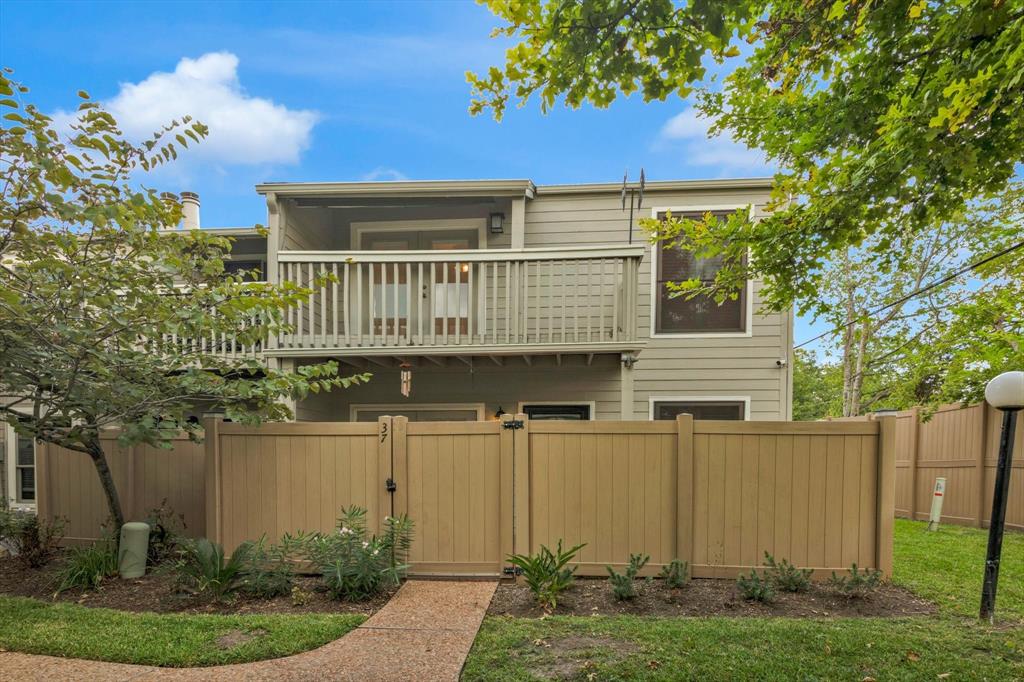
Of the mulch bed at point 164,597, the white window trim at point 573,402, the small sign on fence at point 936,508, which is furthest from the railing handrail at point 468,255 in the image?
the small sign on fence at point 936,508

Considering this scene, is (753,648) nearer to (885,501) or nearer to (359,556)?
(885,501)

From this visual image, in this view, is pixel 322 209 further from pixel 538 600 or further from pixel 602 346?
pixel 538 600

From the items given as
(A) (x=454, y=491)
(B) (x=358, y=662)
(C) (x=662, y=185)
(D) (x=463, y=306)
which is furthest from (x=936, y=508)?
(B) (x=358, y=662)

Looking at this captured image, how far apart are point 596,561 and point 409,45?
6346 mm

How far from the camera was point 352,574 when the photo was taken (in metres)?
4.45

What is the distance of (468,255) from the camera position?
643cm

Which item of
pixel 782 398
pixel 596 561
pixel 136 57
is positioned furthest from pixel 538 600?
pixel 136 57

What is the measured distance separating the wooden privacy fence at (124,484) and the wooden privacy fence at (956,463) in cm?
891

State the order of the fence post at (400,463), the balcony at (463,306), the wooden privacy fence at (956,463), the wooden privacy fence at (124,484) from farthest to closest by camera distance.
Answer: the wooden privacy fence at (956,463) < the balcony at (463,306) < the wooden privacy fence at (124,484) < the fence post at (400,463)

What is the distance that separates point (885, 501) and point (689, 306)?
3550 mm

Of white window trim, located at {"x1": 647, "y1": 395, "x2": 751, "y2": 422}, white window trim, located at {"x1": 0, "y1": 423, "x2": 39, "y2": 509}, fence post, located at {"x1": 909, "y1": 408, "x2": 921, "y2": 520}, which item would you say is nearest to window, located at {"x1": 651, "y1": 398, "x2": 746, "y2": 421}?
white window trim, located at {"x1": 647, "y1": 395, "x2": 751, "y2": 422}

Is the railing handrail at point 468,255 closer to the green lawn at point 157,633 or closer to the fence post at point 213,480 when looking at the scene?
the fence post at point 213,480

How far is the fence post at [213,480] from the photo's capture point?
17.0 feet

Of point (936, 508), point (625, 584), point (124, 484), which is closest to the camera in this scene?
point (625, 584)
